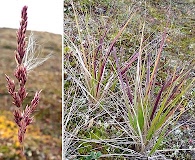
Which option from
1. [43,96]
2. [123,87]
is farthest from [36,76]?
[123,87]

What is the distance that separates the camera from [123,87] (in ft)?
5.77

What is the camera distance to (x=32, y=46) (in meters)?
1.67

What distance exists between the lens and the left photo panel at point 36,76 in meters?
1.65

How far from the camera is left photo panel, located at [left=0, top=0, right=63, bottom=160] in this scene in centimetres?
165

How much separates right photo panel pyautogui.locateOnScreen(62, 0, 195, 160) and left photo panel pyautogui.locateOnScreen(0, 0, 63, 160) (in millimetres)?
49

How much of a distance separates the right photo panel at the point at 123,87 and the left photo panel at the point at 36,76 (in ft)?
0.16

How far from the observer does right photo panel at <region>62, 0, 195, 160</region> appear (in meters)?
1.74

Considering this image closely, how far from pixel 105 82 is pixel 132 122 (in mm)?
246

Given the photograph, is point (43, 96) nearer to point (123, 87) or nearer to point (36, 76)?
point (36, 76)

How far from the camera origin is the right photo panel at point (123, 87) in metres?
1.74

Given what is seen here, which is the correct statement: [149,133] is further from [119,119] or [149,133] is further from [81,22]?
[81,22]

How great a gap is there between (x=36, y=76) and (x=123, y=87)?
433 millimetres

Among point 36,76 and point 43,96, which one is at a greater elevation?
point 36,76

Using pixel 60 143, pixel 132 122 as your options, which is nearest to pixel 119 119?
pixel 132 122
